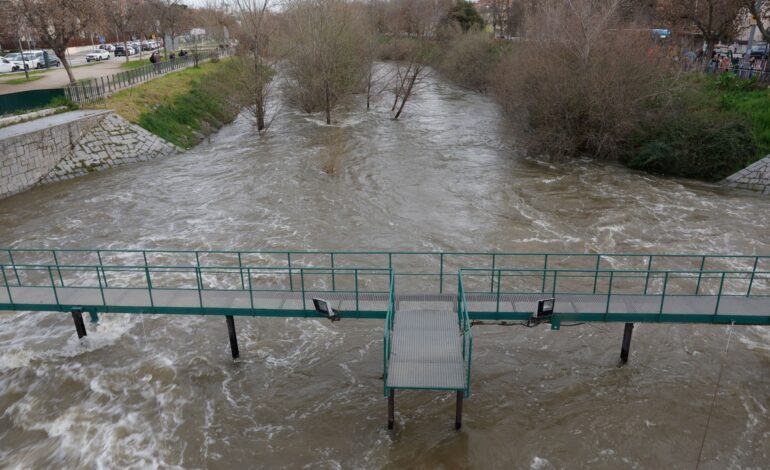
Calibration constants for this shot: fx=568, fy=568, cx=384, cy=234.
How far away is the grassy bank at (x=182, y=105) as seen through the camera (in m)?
29.6

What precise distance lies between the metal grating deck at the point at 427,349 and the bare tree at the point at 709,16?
2856 centimetres

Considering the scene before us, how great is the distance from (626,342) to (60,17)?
27.6 metres

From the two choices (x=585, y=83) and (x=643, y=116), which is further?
(x=643, y=116)

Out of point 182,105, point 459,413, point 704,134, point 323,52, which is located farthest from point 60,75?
point 704,134

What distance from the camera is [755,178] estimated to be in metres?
23.5

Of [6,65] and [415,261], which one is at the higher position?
[6,65]

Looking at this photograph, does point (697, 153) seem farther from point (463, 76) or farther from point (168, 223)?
point (463, 76)

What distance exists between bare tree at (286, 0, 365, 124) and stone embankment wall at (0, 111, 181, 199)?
33.8 ft

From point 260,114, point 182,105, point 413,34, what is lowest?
point 260,114

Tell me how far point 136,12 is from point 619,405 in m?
54.2

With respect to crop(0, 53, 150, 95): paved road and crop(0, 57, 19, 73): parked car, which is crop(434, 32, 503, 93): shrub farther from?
crop(0, 57, 19, 73): parked car

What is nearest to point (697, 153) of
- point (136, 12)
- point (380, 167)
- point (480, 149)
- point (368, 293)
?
point (480, 149)

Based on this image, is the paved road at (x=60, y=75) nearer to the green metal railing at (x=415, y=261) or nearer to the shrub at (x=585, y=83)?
the green metal railing at (x=415, y=261)

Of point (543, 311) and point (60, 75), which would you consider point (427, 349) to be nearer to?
point (543, 311)
